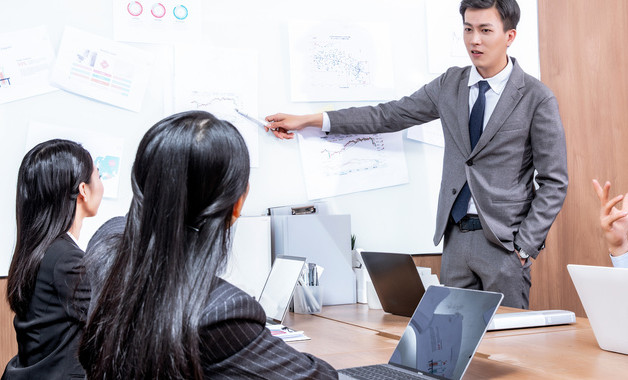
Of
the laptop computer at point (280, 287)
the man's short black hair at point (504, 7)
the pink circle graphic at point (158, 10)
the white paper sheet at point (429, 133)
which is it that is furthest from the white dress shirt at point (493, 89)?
the pink circle graphic at point (158, 10)

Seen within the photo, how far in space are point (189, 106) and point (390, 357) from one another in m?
1.31

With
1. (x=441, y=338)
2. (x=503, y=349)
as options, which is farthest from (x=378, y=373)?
(x=503, y=349)

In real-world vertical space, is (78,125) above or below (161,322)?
above

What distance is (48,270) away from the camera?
1.67m

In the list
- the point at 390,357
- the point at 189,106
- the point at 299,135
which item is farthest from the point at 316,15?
the point at 390,357

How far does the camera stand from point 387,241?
2631mm

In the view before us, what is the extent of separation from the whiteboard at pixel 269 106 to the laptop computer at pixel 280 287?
425 mm

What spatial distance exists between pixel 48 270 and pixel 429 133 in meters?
1.63

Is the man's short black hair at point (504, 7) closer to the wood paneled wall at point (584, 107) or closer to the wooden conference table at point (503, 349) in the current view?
the wood paneled wall at point (584, 107)

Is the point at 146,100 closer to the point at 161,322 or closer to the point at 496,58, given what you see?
the point at 496,58

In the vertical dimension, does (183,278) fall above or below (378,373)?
above

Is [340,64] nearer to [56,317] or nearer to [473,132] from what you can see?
[473,132]

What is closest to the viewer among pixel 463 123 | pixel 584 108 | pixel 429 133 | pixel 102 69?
pixel 102 69

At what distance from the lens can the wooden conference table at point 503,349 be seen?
1253 millimetres
